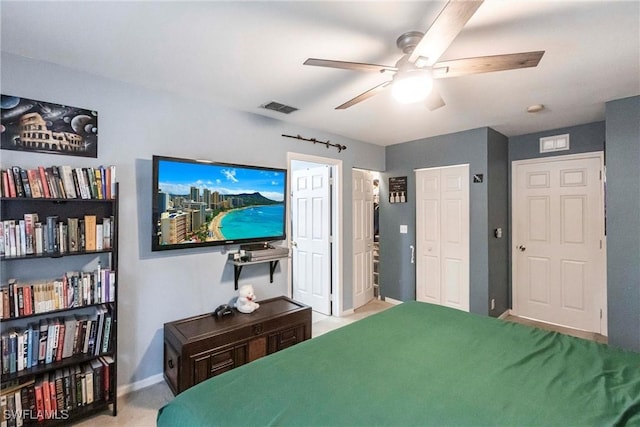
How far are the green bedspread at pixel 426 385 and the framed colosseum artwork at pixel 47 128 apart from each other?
1.89 m

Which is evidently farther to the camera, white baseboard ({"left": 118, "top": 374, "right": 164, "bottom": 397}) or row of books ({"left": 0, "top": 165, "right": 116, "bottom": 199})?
white baseboard ({"left": 118, "top": 374, "right": 164, "bottom": 397})

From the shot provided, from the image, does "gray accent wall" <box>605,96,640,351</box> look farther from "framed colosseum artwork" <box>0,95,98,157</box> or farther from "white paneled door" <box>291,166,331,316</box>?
"framed colosseum artwork" <box>0,95,98,157</box>

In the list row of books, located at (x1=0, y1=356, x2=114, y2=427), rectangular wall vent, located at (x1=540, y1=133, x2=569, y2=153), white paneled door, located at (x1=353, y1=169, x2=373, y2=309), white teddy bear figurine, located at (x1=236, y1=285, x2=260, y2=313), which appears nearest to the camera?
row of books, located at (x1=0, y1=356, x2=114, y2=427)

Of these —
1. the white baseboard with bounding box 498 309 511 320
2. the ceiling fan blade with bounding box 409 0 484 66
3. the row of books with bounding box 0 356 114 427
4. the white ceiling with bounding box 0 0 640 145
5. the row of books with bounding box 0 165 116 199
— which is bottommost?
the white baseboard with bounding box 498 309 511 320

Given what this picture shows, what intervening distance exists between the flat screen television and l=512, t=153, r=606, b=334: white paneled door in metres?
3.22

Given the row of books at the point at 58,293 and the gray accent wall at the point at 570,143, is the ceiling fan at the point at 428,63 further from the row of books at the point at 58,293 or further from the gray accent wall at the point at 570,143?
the gray accent wall at the point at 570,143

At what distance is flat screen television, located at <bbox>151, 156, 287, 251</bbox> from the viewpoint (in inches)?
95.1

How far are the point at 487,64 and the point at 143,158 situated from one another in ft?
8.15

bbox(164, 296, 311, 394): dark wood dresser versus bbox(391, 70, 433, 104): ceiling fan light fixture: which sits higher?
bbox(391, 70, 433, 104): ceiling fan light fixture

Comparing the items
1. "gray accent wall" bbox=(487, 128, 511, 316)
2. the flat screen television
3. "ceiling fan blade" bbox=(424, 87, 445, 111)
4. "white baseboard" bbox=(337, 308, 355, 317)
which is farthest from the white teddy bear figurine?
"gray accent wall" bbox=(487, 128, 511, 316)

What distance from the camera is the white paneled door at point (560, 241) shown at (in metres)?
3.44

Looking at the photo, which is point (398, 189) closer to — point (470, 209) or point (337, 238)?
point (470, 209)

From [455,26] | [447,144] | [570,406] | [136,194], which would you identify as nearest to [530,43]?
[455,26]

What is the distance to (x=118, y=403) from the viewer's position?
2.20 meters
